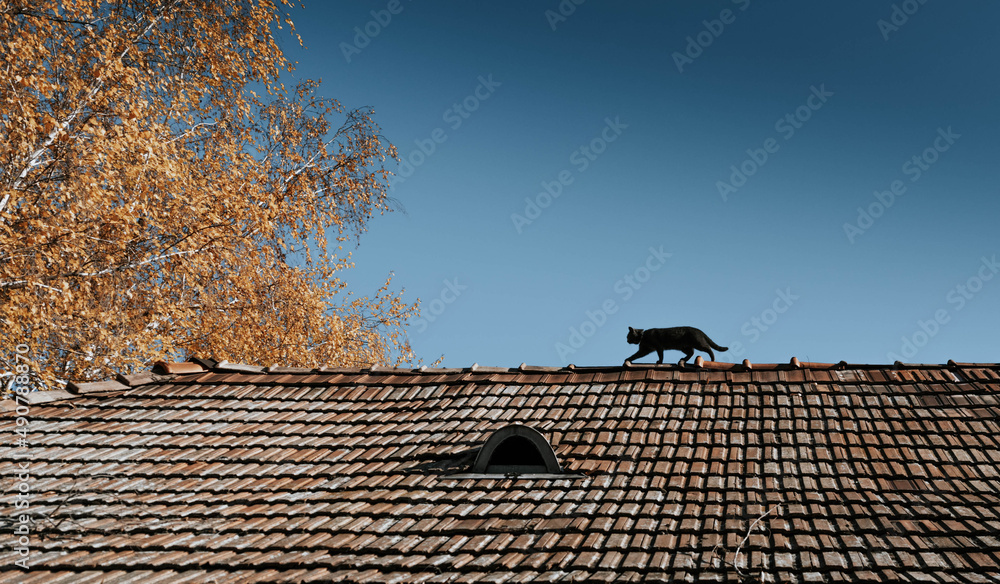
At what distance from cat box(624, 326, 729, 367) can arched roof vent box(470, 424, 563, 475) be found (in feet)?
10.0

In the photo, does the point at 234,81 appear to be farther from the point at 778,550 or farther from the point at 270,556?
the point at 778,550

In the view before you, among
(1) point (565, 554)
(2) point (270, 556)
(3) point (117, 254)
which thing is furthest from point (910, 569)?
(3) point (117, 254)

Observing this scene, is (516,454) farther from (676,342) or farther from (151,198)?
(151,198)

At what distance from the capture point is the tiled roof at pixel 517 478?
5.70 m

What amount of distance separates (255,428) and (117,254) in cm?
594

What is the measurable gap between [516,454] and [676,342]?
373cm

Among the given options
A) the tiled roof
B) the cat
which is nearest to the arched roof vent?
the tiled roof

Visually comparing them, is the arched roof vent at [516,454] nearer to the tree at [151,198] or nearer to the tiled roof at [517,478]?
the tiled roof at [517,478]

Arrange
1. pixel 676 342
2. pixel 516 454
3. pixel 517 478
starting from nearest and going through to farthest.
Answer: pixel 517 478 < pixel 516 454 < pixel 676 342

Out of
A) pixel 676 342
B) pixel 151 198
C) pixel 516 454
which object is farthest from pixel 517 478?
pixel 151 198

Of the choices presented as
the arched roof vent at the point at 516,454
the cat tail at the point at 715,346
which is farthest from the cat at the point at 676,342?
the arched roof vent at the point at 516,454

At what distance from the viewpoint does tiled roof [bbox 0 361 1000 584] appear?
570 cm

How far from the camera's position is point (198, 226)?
13656mm

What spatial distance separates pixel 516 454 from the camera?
7.54 metres
